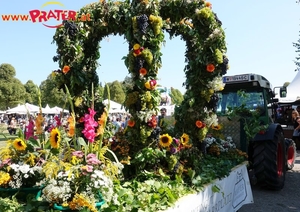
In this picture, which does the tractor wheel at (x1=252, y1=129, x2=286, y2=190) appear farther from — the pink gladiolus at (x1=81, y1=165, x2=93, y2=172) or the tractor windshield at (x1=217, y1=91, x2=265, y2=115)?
the pink gladiolus at (x1=81, y1=165, x2=93, y2=172)

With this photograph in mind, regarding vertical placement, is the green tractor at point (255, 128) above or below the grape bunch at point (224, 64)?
below

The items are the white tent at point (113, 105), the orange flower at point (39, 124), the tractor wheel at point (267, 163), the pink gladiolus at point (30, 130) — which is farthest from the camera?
the tractor wheel at point (267, 163)

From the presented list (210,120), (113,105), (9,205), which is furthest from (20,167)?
(113,105)

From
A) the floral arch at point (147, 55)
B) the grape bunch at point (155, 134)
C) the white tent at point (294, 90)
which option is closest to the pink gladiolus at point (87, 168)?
the floral arch at point (147, 55)

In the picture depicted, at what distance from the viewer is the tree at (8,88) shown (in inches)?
1748

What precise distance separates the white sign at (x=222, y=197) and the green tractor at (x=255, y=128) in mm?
→ 818

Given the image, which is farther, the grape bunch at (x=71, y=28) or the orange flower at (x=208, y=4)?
the grape bunch at (x=71, y=28)

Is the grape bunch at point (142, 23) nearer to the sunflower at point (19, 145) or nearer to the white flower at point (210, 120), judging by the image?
the white flower at point (210, 120)

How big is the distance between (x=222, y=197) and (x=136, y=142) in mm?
1391

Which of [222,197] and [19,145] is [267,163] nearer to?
[222,197]

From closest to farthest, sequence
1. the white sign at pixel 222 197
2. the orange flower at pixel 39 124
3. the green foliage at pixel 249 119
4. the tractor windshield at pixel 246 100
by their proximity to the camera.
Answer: the orange flower at pixel 39 124 < the white sign at pixel 222 197 < the green foliage at pixel 249 119 < the tractor windshield at pixel 246 100

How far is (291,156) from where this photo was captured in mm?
7906

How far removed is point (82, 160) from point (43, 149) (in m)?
0.49

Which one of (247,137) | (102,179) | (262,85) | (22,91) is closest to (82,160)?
(102,179)
